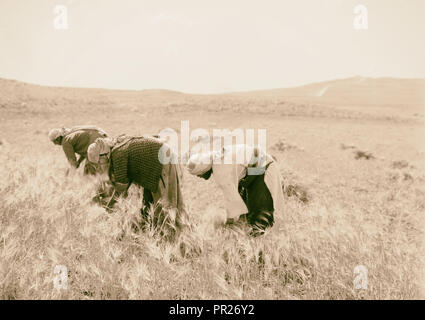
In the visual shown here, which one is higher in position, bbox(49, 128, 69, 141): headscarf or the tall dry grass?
bbox(49, 128, 69, 141): headscarf

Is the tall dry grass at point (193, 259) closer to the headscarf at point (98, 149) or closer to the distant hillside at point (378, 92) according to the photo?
the headscarf at point (98, 149)

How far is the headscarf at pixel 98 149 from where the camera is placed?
364 centimetres

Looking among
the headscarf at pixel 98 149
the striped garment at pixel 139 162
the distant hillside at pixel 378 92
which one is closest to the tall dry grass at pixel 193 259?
the striped garment at pixel 139 162

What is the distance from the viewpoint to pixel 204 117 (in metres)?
20.9

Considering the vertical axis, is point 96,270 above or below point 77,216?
below

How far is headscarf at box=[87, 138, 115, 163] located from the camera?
3641mm

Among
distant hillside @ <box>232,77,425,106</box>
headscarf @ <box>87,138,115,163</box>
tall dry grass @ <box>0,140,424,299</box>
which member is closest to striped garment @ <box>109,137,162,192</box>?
headscarf @ <box>87,138,115,163</box>

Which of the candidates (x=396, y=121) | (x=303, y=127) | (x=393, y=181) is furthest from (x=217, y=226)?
(x=396, y=121)

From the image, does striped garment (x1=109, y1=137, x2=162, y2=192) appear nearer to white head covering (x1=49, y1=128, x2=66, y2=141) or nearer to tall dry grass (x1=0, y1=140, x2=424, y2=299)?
tall dry grass (x1=0, y1=140, x2=424, y2=299)

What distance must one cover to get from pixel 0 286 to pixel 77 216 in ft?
2.90

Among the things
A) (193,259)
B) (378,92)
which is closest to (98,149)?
(193,259)

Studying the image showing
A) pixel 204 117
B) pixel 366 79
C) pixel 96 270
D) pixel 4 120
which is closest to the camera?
pixel 96 270

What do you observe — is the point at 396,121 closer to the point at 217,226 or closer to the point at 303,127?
the point at 303,127
